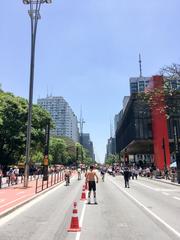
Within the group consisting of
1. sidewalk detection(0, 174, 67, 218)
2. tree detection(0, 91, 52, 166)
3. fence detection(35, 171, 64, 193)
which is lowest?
sidewalk detection(0, 174, 67, 218)

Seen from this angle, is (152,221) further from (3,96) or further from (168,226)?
(3,96)

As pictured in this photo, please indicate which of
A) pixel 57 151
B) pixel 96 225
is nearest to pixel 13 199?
pixel 96 225

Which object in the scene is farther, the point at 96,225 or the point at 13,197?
the point at 13,197

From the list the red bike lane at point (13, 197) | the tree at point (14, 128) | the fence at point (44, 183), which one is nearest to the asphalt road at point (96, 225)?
the red bike lane at point (13, 197)

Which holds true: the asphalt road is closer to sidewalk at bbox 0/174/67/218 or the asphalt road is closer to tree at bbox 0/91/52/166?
sidewalk at bbox 0/174/67/218

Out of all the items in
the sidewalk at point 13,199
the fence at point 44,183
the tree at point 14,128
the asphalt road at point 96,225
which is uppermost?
the tree at point 14,128

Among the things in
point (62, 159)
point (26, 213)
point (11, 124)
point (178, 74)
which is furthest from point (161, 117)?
point (62, 159)

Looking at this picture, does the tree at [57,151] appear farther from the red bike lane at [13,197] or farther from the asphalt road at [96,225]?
the asphalt road at [96,225]

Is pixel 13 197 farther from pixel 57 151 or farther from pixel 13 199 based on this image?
pixel 57 151

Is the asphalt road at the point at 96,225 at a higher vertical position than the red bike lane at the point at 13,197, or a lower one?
lower

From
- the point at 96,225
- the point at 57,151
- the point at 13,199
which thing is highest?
the point at 57,151

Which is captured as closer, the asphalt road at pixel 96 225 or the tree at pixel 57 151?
the asphalt road at pixel 96 225

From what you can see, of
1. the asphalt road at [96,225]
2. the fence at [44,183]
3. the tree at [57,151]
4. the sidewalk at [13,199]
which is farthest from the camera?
the tree at [57,151]

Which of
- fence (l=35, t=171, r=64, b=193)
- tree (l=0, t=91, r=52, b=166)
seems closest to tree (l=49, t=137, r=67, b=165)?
tree (l=0, t=91, r=52, b=166)
